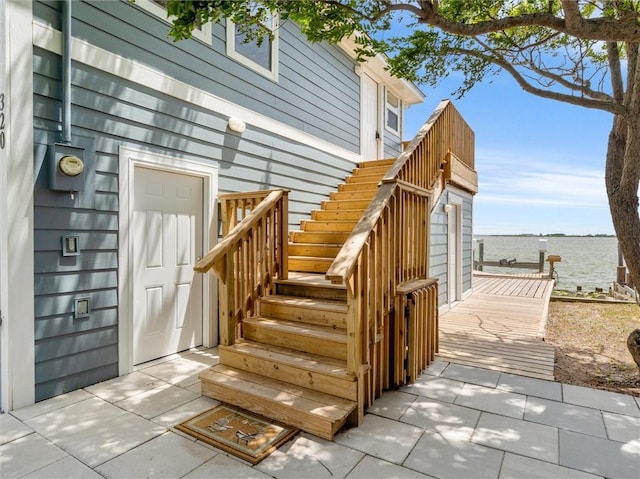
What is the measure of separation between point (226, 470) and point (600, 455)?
2.11 m

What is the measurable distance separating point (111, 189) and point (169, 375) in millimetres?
1735

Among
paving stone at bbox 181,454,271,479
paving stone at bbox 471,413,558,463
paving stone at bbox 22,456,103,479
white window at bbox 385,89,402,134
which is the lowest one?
paving stone at bbox 471,413,558,463

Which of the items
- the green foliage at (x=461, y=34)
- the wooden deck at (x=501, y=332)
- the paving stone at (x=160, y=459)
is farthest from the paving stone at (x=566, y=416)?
the green foliage at (x=461, y=34)

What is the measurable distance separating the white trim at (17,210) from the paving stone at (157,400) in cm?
73

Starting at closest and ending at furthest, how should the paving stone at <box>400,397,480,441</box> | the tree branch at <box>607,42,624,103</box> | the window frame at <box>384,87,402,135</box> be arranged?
the paving stone at <box>400,397,480,441</box> < the tree branch at <box>607,42,624,103</box> < the window frame at <box>384,87,402,135</box>

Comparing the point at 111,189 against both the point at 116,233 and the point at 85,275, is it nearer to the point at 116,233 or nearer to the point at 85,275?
the point at 116,233

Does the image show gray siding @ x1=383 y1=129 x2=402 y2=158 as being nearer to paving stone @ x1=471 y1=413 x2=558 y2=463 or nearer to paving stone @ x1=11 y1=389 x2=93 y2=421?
paving stone @ x1=471 y1=413 x2=558 y2=463

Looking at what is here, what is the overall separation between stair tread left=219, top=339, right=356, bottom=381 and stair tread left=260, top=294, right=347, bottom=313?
410 mm

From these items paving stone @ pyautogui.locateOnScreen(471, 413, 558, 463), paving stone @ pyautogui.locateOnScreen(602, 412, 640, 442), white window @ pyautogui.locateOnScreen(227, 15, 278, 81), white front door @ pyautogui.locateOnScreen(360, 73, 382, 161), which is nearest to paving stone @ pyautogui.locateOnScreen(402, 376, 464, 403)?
paving stone @ pyautogui.locateOnScreen(471, 413, 558, 463)

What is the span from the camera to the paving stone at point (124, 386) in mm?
2828

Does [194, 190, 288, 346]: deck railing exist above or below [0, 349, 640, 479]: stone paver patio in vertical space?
above

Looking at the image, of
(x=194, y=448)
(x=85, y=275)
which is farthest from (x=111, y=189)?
(x=194, y=448)

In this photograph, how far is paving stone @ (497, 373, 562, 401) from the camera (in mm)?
2918

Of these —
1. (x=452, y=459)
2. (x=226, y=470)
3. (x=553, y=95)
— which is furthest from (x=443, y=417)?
(x=553, y=95)
